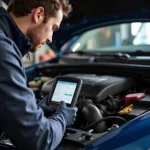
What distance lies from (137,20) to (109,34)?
575 millimetres

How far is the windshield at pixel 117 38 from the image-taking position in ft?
8.46

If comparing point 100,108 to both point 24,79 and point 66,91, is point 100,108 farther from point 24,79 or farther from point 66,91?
point 24,79

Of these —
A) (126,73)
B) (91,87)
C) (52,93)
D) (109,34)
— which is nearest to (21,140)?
(52,93)

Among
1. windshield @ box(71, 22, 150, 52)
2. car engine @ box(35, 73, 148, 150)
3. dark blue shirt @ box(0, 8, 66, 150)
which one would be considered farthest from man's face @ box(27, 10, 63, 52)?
windshield @ box(71, 22, 150, 52)

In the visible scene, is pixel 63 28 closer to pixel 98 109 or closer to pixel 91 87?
pixel 91 87

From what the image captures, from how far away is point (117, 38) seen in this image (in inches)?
112

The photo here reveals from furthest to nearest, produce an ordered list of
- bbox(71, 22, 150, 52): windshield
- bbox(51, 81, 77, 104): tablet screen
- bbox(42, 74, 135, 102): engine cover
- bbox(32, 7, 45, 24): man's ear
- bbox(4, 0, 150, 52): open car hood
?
bbox(71, 22, 150, 52): windshield → bbox(4, 0, 150, 52): open car hood → bbox(42, 74, 135, 102): engine cover → bbox(51, 81, 77, 104): tablet screen → bbox(32, 7, 45, 24): man's ear

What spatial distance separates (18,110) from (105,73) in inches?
43.9

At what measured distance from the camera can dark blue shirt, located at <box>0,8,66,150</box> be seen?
1090 millimetres

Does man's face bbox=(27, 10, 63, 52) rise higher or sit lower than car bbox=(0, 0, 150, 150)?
higher

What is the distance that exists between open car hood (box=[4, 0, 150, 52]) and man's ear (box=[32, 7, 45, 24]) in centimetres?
83

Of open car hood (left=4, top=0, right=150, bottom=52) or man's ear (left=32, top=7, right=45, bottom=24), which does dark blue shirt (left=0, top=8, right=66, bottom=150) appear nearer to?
man's ear (left=32, top=7, right=45, bottom=24)

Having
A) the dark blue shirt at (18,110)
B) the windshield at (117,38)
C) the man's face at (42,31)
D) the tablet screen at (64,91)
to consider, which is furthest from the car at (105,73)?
the man's face at (42,31)

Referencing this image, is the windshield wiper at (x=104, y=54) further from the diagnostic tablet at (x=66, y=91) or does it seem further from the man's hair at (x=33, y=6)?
the man's hair at (x=33, y=6)
